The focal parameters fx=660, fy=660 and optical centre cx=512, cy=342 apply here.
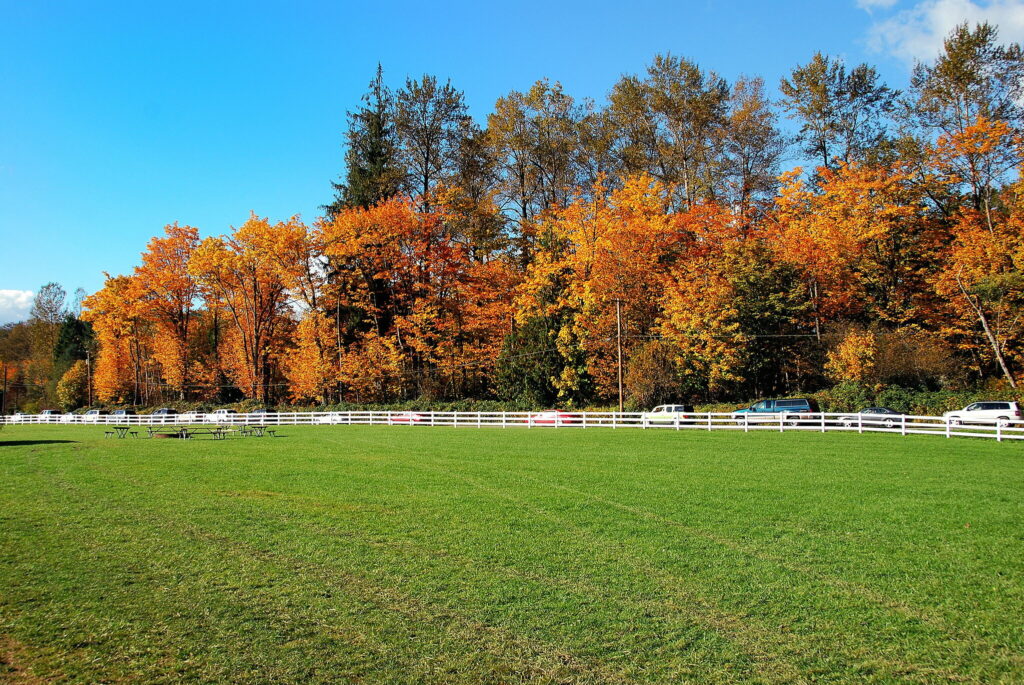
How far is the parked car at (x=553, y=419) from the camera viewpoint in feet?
116

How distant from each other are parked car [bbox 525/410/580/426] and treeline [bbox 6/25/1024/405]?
4669 mm

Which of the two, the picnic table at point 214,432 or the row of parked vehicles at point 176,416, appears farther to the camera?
the row of parked vehicles at point 176,416

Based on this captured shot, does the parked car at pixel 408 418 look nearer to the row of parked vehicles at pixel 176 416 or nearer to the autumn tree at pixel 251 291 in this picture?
the row of parked vehicles at pixel 176 416

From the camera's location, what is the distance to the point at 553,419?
35938mm

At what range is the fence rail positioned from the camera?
82.3 feet

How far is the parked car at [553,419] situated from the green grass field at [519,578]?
2000 centimetres

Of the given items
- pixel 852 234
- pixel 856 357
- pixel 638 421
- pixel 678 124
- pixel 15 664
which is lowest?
pixel 638 421

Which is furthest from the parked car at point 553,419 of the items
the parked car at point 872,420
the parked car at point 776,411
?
the parked car at point 872,420

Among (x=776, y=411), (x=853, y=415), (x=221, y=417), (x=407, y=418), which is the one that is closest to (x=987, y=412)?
(x=853, y=415)

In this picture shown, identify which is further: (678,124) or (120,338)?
(120,338)

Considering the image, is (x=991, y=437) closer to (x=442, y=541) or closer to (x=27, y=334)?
(x=442, y=541)

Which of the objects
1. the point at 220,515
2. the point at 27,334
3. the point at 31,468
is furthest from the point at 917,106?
the point at 27,334

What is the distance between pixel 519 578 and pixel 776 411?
28.8m

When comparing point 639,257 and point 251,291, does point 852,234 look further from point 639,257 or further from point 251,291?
point 251,291
